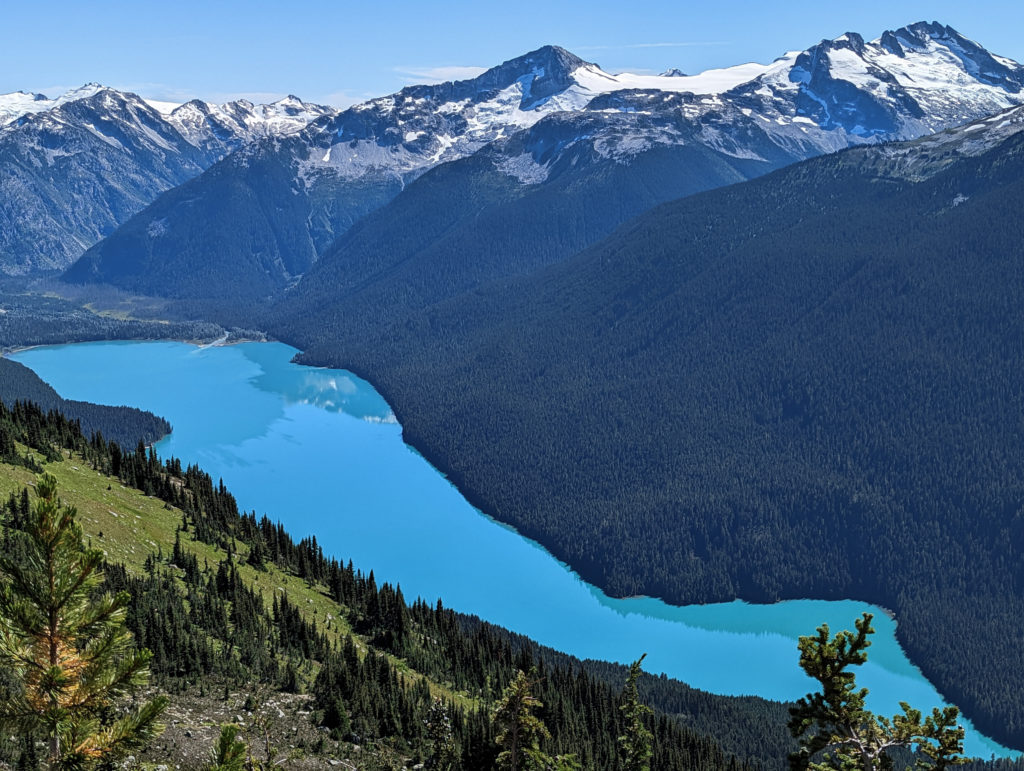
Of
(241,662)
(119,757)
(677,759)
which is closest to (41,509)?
(119,757)

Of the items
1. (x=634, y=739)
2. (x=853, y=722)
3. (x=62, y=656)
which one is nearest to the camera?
(x=62, y=656)

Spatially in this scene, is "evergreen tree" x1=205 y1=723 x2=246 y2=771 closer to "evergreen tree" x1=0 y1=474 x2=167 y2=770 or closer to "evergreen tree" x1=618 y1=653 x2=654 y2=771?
"evergreen tree" x1=0 y1=474 x2=167 y2=770

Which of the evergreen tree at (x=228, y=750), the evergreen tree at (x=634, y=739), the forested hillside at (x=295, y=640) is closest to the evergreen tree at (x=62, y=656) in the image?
the evergreen tree at (x=228, y=750)

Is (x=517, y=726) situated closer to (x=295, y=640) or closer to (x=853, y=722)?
(x=853, y=722)

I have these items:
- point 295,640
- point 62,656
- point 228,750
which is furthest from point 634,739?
point 62,656

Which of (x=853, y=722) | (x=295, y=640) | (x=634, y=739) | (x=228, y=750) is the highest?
(x=295, y=640)
